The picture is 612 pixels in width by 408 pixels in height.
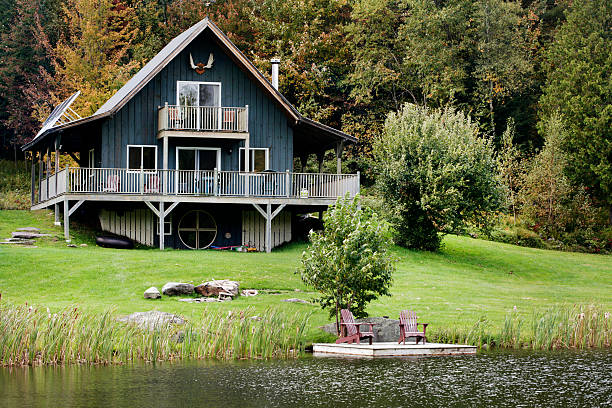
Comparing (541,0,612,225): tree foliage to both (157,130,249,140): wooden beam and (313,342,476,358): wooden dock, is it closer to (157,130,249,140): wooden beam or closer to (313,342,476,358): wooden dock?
(157,130,249,140): wooden beam

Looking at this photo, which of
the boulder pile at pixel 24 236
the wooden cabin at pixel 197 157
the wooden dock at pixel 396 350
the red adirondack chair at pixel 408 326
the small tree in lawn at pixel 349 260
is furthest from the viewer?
the wooden cabin at pixel 197 157

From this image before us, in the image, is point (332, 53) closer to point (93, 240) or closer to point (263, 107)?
point (263, 107)

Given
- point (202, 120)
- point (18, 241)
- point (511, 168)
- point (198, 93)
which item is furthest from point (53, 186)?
point (511, 168)

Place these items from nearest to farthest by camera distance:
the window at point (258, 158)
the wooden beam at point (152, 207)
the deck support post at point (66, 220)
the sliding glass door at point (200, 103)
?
the deck support post at point (66, 220) < the wooden beam at point (152, 207) < the sliding glass door at point (200, 103) < the window at point (258, 158)

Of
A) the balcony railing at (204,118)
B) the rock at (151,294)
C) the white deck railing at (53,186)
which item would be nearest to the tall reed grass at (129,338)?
the rock at (151,294)

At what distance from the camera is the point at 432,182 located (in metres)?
39.8

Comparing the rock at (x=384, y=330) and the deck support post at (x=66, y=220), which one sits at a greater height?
the deck support post at (x=66, y=220)

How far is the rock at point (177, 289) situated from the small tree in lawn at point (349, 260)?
434cm

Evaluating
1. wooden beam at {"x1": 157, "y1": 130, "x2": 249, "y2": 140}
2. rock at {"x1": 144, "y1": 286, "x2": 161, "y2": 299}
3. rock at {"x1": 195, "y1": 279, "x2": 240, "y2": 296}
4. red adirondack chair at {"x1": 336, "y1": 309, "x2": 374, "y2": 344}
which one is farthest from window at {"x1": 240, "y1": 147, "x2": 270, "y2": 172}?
red adirondack chair at {"x1": 336, "y1": 309, "x2": 374, "y2": 344}

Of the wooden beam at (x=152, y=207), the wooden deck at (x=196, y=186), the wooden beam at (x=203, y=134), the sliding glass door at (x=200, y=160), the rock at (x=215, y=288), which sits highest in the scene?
the wooden beam at (x=203, y=134)

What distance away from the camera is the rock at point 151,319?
2189cm

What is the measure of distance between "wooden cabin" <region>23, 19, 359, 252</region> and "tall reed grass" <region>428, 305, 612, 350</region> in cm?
1411

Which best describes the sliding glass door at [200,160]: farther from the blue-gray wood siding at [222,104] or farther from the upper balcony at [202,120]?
the upper balcony at [202,120]

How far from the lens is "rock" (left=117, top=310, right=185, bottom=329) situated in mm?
21891
